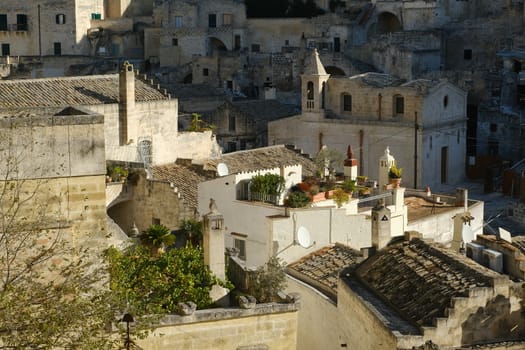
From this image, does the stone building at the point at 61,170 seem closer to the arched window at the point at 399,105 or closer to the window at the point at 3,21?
the arched window at the point at 399,105

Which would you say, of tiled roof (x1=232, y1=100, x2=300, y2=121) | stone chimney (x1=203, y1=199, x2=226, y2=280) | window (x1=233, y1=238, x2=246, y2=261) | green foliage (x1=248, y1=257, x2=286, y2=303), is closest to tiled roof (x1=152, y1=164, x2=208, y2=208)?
window (x1=233, y1=238, x2=246, y2=261)

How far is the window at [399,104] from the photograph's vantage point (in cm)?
4319

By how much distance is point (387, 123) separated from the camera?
1693 inches

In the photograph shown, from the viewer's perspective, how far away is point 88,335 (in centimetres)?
1233

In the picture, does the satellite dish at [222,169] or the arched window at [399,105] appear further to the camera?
the arched window at [399,105]

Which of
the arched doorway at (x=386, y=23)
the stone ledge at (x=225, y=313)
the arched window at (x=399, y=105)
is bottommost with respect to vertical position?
the stone ledge at (x=225, y=313)

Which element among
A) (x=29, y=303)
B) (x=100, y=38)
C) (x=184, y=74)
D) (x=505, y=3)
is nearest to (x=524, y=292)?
(x=29, y=303)

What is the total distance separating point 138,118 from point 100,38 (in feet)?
105

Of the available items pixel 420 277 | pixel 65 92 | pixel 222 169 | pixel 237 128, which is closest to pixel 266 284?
pixel 420 277

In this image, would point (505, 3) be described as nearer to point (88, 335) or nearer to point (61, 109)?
point (61, 109)

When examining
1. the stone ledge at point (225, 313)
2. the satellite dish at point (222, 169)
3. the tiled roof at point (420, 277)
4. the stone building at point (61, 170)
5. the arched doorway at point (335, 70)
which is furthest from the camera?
the arched doorway at point (335, 70)

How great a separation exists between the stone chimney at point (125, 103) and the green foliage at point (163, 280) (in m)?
16.0

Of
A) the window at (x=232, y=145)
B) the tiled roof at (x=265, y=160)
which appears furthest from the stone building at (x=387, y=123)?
the tiled roof at (x=265, y=160)

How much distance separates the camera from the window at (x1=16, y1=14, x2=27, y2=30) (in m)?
66.0
